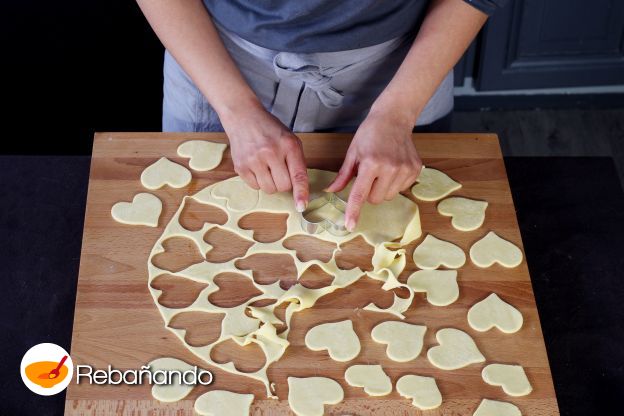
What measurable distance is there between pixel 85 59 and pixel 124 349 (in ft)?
3.53

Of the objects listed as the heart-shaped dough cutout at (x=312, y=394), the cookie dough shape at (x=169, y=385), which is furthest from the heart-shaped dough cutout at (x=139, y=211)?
the heart-shaped dough cutout at (x=312, y=394)

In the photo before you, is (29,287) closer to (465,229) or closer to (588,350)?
(465,229)

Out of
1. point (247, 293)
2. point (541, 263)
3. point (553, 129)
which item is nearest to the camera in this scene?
point (247, 293)

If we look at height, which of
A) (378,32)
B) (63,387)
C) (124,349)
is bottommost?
(63,387)

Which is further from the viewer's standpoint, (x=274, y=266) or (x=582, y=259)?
(x=582, y=259)

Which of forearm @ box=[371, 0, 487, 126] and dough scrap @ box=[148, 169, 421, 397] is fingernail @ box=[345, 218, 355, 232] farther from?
forearm @ box=[371, 0, 487, 126]

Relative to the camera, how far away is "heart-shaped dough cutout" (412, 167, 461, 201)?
3.85 feet

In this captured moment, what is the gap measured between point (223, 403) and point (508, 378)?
0.35 m

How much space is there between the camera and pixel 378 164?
3.54 ft

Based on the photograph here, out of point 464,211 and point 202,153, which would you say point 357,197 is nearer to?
point 464,211

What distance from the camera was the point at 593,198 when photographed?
1352 mm

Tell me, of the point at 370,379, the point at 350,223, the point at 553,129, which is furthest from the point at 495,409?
the point at 553,129

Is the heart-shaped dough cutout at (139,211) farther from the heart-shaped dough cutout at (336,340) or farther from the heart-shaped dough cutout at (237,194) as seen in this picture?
the heart-shaped dough cutout at (336,340)

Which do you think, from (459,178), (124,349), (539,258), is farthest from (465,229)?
(124,349)
